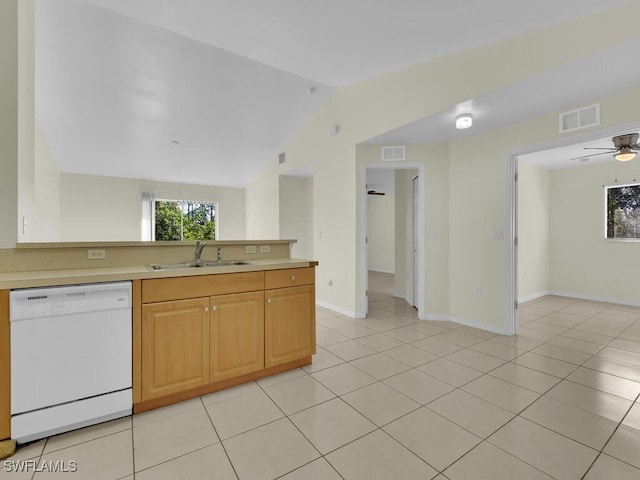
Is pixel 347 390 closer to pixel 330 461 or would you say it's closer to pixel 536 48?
pixel 330 461

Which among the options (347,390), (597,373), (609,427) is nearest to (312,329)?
(347,390)

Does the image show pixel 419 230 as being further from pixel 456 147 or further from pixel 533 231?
pixel 533 231

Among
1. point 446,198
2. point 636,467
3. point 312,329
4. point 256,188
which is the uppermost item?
point 256,188

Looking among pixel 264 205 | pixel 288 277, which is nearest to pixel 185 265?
pixel 288 277

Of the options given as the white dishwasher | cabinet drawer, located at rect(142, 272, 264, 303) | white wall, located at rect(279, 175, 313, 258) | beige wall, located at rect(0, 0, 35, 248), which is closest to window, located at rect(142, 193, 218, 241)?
white wall, located at rect(279, 175, 313, 258)

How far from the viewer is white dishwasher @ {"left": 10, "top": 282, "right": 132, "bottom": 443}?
5.05 ft

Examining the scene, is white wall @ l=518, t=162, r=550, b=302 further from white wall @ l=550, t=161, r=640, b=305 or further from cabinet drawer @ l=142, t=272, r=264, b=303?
cabinet drawer @ l=142, t=272, r=264, b=303

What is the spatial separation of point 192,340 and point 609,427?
2680 mm

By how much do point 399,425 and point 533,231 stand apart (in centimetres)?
509

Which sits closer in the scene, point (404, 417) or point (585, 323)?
point (404, 417)

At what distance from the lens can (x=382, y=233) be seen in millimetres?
9367

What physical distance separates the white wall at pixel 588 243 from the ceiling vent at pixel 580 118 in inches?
120

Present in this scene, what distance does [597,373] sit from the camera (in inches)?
96.7

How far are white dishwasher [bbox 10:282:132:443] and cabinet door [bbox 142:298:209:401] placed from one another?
0.11 m
